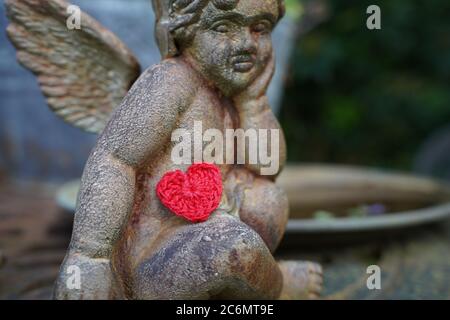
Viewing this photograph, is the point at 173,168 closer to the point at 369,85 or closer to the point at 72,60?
the point at 72,60

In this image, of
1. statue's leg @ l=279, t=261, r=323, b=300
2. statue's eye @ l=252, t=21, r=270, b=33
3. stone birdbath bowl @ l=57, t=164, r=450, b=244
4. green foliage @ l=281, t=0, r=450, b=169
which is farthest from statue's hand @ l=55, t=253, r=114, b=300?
green foliage @ l=281, t=0, r=450, b=169

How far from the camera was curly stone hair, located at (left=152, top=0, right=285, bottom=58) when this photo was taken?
3.62 ft

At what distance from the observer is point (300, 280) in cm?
125

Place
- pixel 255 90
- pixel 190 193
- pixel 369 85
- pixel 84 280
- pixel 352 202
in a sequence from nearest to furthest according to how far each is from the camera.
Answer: pixel 84 280 < pixel 190 193 < pixel 255 90 < pixel 352 202 < pixel 369 85

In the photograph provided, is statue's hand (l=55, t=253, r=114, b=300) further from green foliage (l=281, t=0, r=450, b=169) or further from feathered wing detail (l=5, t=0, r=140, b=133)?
green foliage (l=281, t=0, r=450, b=169)

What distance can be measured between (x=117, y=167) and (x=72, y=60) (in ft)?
1.21

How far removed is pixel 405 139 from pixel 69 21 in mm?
3462

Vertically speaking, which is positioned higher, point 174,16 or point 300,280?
point 174,16

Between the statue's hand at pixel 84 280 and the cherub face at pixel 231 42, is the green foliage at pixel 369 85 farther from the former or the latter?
the statue's hand at pixel 84 280

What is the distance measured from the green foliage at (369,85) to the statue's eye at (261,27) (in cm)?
268

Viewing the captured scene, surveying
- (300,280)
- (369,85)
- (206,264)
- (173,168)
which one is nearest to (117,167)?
(173,168)

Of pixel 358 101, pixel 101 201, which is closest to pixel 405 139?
pixel 358 101

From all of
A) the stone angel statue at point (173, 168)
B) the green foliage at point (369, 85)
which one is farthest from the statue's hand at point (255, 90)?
the green foliage at point (369, 85)

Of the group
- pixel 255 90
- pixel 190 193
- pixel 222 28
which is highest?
pixel 222 28
